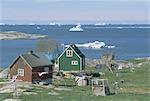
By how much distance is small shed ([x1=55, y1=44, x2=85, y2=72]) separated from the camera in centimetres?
6552

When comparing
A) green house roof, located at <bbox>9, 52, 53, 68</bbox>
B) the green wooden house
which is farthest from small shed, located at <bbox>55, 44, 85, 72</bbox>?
green house roof, located at <bbox>9, 52, 53, 68</bbox>

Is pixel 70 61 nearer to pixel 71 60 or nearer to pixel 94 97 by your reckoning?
pixel 71 60

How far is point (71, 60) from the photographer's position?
6594cm

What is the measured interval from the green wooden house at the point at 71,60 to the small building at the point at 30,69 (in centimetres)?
1426

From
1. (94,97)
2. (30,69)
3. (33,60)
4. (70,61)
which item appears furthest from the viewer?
(70,61)

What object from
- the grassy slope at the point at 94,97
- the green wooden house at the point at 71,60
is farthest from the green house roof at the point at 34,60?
the green wooden house at the point at 71,60

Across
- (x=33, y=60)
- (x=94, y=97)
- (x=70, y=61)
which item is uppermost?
(x=70, y=61)

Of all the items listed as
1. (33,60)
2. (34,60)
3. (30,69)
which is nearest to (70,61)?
(34,60)

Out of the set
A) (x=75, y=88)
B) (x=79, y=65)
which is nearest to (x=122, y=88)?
(x=75, y=88)

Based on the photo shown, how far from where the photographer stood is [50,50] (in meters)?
78.9

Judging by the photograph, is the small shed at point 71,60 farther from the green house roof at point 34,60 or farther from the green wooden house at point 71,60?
the green house roof at point 34,60

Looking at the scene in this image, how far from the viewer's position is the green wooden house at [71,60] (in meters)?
65.6

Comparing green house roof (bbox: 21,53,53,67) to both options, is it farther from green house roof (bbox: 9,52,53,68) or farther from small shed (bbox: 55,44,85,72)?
small shed (bbox: 55,44,85,72)

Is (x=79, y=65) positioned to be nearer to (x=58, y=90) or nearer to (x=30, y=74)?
(x=30, y=74)
